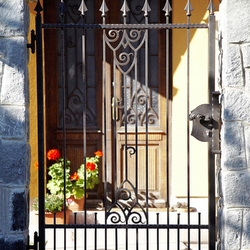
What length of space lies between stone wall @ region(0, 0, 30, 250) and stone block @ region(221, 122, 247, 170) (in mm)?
1295

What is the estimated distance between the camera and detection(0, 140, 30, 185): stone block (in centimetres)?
347

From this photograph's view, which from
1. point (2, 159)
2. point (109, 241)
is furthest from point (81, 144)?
point (2, 159)

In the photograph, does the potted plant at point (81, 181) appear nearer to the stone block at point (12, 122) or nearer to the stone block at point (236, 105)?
the stone block at point (12, 122)

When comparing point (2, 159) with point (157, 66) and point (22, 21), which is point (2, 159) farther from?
point (157, 66)

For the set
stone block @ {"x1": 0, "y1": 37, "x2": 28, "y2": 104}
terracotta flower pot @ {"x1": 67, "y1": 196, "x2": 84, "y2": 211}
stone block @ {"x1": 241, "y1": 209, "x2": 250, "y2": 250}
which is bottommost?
terracotta flower pot @ {"x1": 67, "y1": 196, "x2": 84, "y2": 211}

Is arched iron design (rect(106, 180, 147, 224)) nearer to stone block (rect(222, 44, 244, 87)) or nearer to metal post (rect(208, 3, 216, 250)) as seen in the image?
metal post (rect(208, 3, 216, 250))

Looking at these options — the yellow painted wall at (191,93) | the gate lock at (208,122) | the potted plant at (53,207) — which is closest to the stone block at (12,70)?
the gate lock at (208,122)

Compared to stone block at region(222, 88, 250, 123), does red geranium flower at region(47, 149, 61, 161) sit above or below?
below

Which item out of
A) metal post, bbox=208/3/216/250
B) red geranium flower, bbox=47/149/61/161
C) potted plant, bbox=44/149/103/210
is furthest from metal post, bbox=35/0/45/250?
red geranium flower, bbox=47/149/61/161

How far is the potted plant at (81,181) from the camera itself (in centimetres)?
551

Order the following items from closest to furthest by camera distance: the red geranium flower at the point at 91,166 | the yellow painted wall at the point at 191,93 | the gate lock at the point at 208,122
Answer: the gate lock at the point at 208,122 < the red geranium flower at the point at 91,166 < the yellow painted wall at the point at 191,93

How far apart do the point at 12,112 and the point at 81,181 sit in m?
2.22

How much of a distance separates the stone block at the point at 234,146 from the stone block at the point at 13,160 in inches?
51.0

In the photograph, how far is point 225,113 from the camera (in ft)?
11.4
